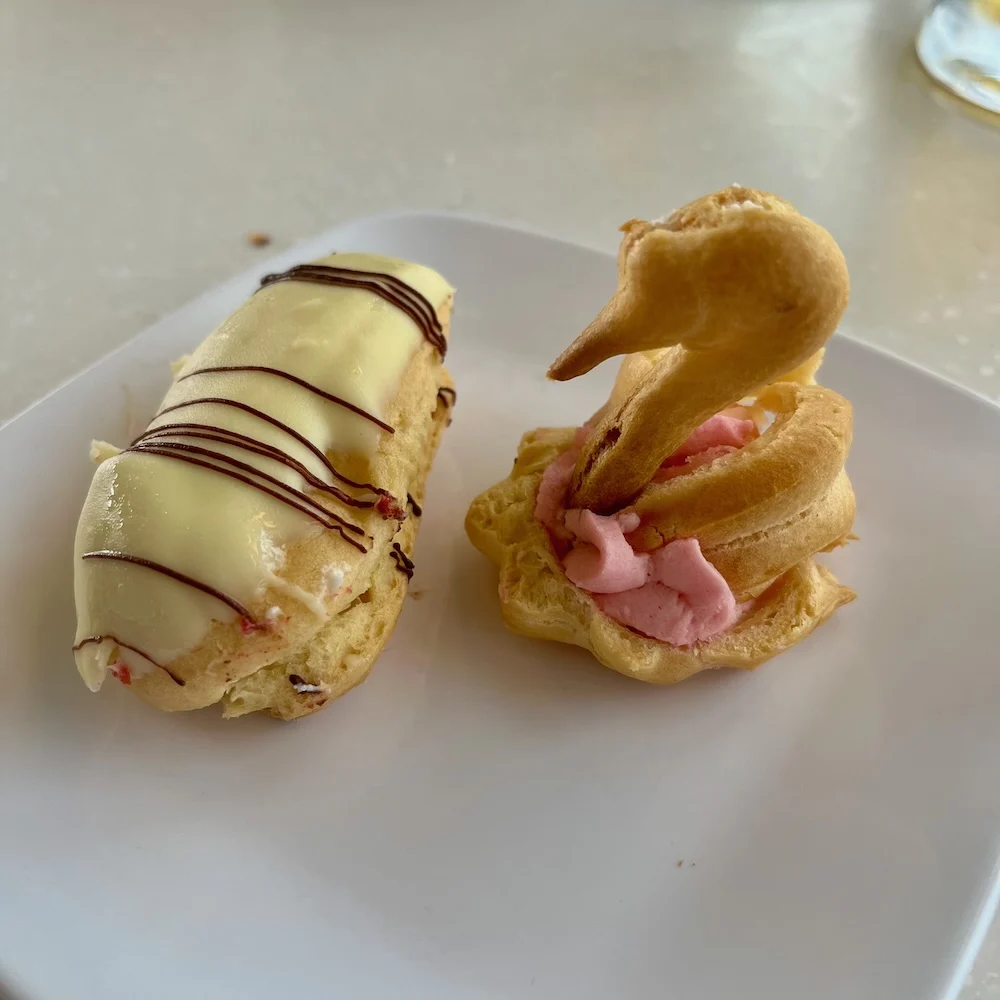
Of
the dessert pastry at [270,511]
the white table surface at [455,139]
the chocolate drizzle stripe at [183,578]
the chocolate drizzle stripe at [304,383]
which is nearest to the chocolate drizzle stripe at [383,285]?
the dessert pastry at [270,511]

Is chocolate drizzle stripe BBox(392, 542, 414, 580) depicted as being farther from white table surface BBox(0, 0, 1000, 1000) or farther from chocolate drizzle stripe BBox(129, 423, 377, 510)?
white table surface BBox(0, 0, 1000, 1000)

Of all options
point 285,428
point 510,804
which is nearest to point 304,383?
point 285,428

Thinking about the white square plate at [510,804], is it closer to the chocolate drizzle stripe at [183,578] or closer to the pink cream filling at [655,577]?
the pink cream filling at [655,577]

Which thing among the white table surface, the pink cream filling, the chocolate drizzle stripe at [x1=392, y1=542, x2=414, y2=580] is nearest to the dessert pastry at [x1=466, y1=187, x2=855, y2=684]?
the pink cream filling

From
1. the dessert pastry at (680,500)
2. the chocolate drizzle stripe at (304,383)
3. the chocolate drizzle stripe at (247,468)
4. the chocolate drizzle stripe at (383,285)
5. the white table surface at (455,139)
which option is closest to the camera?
the dessert pastry at (680,500)

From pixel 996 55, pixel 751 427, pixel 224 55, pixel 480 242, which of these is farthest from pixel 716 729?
pixel 224 55

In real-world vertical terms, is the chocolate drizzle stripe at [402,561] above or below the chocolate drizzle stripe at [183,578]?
below
